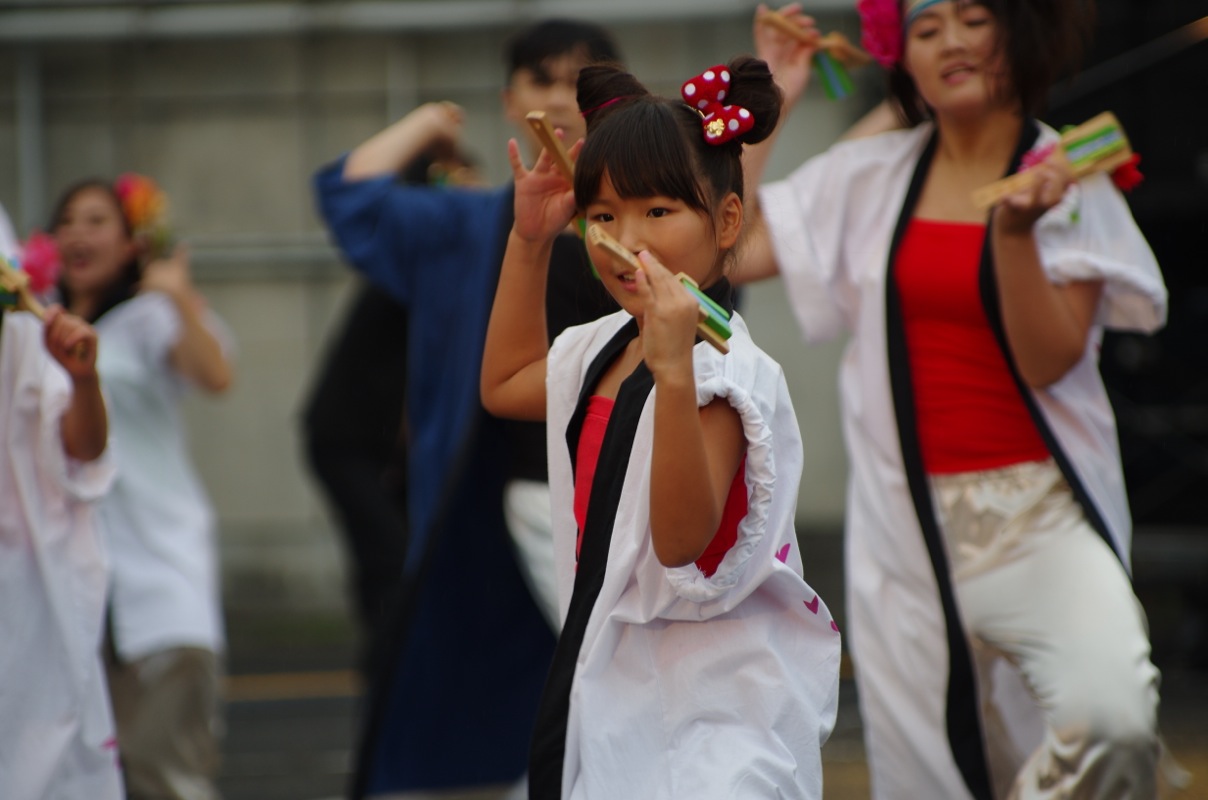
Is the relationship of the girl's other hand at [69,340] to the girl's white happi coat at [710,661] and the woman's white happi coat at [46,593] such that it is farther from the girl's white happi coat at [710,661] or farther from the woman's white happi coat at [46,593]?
the girl's white happi coat at [710,661]

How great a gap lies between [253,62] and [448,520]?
704 centimetres

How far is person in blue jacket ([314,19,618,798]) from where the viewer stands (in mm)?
4199

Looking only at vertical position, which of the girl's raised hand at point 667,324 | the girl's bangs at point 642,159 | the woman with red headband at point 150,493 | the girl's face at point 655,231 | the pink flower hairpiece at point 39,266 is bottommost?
the woman with red headband at point 150,493

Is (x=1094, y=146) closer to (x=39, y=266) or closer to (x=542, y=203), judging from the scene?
(x=542, y=203)

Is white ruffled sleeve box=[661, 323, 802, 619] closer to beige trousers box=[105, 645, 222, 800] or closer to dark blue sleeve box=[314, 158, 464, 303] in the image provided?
dark blue sleeve box=[314, 158, 464, 303]

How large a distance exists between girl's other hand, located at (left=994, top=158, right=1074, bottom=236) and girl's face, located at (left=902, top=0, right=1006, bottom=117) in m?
0.37

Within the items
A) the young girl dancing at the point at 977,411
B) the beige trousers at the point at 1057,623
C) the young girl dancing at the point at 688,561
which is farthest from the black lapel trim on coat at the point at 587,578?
the beige trousers at the point at 1057,623

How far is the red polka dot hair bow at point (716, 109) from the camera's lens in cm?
253

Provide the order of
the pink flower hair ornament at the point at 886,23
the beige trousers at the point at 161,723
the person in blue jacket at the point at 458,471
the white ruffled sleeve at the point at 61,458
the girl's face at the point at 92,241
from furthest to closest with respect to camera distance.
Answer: the girl's face at the point at 92,241 < the beige trousers at the point at 161,723 < the person in blue jacket at the point at 458,471 < the pink flower hair ornament at the point at 886,23 < the white ruffled sleeve at the point at 61,458

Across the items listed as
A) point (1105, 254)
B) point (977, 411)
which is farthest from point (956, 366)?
point (1105, 254)

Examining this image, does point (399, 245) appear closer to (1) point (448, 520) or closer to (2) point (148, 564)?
(1) point (448, 520)

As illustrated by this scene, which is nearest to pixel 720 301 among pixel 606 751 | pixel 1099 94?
pixel 606 751

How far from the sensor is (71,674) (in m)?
3.64

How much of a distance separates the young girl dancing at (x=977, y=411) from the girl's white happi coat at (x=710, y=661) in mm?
979
